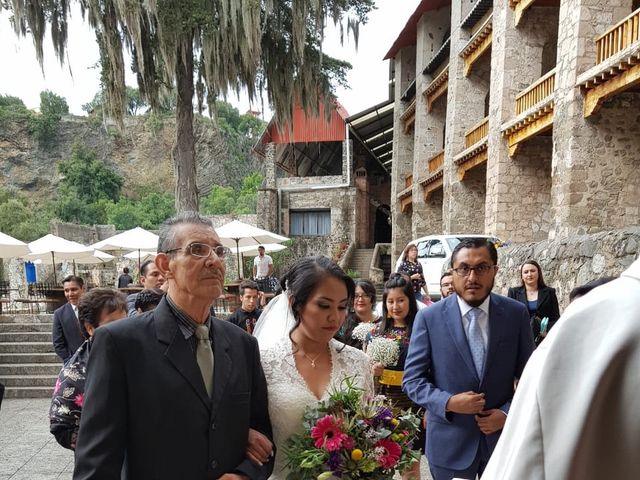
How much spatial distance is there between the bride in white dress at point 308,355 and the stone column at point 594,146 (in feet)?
29.9

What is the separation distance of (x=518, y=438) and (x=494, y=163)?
13.9 meters

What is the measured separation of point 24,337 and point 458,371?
9.06 meters

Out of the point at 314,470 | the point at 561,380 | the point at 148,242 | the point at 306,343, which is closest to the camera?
the point at 561,380

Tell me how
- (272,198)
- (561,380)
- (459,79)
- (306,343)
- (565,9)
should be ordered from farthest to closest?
(272,198), (459,79), (565,9), (306,343), (561,380)

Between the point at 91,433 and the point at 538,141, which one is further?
the point at 538,141

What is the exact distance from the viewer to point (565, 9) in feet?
34.0

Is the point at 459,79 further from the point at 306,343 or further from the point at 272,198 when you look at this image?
the point at 306,343

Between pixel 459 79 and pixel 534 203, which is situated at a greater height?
pixel 459 79

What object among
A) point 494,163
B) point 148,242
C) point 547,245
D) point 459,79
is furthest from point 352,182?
point 547,245

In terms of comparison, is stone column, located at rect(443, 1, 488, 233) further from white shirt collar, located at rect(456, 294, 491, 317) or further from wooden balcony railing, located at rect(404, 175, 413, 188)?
white shirt collar, located at rect(456, 294, 491, 317)

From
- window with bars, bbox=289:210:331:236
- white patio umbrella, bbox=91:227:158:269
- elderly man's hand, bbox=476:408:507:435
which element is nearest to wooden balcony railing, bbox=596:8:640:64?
elderly man's hand, bbox=476:408:507:435

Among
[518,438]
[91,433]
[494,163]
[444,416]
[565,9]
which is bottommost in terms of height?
[444,416]

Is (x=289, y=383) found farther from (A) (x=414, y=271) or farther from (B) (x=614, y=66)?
(B) (x=614, y=66)

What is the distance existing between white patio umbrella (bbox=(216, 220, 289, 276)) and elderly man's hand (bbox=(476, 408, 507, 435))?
954 cm
